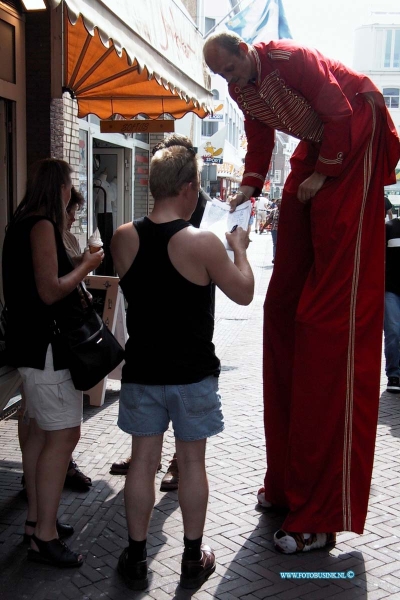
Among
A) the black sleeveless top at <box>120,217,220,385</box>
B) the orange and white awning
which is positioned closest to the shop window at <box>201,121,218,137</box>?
the orange and white awning

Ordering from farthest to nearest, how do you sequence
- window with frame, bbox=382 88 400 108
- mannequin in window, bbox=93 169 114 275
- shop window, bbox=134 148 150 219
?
window with frame, bbox=382 88 400 108 < shop window, bbox=134 148 150 219 < mannequin in window, bbox=93 169 114 275

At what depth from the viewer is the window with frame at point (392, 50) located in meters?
76.5

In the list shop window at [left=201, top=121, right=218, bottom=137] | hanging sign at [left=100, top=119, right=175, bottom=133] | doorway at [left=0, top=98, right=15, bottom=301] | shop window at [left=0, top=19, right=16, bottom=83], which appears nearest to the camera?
shop window at [left=0, top=19, right=16, bottom=83]

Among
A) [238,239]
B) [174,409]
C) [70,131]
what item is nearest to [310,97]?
[238,239]

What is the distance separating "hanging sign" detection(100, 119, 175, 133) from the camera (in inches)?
326

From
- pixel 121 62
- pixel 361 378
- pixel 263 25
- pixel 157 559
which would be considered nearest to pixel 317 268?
pixel 361 378

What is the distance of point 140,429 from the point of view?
3109 mm

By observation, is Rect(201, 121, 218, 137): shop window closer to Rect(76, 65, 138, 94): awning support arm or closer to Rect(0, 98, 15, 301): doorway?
Rect(76, 65, 138, 94): awning support arm

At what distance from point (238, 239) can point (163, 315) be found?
0.50 metres

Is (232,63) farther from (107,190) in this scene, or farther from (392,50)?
(392,50)

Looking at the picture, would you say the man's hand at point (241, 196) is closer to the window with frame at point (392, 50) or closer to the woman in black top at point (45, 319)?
the woman in black top at point (45, 319)

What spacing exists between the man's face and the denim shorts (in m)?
1.40

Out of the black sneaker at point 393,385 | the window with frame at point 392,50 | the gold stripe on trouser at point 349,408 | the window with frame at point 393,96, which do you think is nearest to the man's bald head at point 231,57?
the gold stripe on trouser at point 349,408

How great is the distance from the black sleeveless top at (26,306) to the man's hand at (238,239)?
2.48 feet
